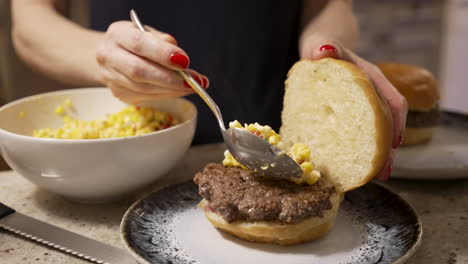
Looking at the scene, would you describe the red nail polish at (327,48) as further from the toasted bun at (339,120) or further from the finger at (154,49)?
the finger at (154,49)

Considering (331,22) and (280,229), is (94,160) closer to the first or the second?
(280,229)

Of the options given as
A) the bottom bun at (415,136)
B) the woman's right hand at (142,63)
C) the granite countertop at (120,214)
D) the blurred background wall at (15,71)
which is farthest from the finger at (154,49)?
the blurred background wall at (15,71)

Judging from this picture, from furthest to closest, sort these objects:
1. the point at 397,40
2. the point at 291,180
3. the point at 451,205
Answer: the point at 397,40 < the point at 451,205 < the point at 291,180

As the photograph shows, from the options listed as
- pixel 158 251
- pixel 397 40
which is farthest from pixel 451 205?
pixel 397 40

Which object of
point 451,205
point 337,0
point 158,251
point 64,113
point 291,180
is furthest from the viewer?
point 337,0

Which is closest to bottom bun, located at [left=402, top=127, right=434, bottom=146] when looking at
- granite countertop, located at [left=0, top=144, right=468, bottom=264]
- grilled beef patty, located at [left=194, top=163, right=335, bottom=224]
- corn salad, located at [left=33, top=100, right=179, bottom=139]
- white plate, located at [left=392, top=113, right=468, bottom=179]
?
white plate, located at [left=392, top=113, right=468, bottom=179]

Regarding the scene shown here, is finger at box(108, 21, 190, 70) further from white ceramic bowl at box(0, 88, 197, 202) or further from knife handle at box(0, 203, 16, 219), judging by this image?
knife handle at box(0, 203, 16, 219)

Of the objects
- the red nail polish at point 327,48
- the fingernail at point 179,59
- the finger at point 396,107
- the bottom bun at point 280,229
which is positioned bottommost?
the bottom bun at point 280,229

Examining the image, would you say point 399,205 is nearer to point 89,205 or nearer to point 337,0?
point 89,205
